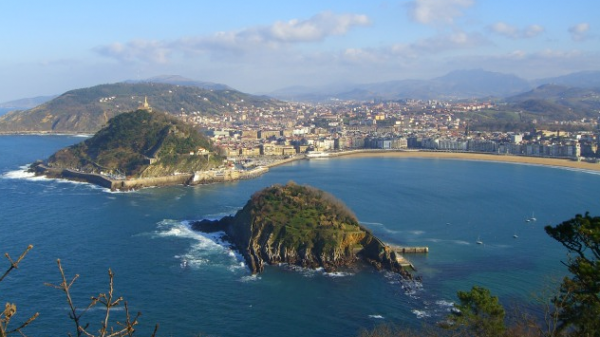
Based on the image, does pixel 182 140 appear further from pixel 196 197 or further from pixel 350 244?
pixel 350 244

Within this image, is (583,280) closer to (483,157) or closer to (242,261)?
(242,261)

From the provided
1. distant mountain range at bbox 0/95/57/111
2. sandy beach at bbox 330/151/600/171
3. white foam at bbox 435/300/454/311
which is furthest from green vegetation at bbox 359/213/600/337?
distant mountain range at bbox 0/95/57/111

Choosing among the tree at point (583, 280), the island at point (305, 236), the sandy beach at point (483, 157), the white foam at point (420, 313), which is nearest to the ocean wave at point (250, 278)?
the island at point (305, 236)

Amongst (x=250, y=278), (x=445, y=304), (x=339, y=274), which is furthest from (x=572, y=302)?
(x=250, y=278)

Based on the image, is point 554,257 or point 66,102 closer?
point 554,257

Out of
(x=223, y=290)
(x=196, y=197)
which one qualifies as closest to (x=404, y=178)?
(x=196, y=197)
